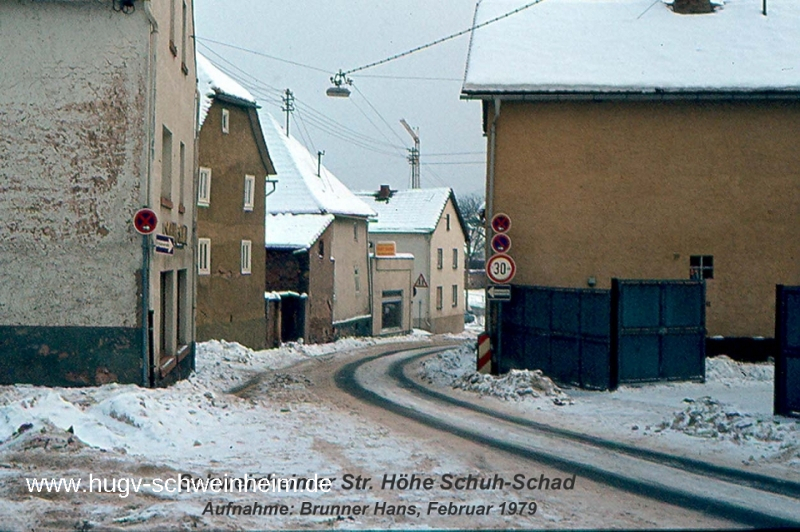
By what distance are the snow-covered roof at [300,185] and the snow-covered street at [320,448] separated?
23.7 m

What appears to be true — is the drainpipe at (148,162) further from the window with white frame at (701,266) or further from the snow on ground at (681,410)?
the window with white frame at (701,266)

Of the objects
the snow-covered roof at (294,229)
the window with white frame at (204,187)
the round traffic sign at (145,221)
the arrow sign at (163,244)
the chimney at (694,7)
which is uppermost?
the chimney at (694,7)

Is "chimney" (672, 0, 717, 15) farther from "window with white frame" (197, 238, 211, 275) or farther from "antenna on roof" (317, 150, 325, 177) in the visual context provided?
"antenna on roof" (317, 150, 325, 177)

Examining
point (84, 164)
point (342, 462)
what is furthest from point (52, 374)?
point (342, 462)

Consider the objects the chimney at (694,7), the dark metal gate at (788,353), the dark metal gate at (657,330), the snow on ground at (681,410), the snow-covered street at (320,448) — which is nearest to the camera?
the snow-covered street at (320,448)

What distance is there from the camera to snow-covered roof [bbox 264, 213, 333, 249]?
37.5 metres

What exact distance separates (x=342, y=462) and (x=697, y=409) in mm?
5493

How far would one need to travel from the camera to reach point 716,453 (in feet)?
34.1

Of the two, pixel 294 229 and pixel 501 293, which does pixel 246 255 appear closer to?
pixel 294 229

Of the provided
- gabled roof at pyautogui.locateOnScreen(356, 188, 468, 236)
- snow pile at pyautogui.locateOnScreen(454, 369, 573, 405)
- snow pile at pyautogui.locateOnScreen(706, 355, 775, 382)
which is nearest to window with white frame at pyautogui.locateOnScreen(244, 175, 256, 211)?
snow pile at pyautogui.locateOnScreen(454, 369, 573, 405)

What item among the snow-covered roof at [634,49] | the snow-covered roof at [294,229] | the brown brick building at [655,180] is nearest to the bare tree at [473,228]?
the snow-covered roof at [294,229]

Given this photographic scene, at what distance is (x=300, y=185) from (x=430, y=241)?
17.0 metres

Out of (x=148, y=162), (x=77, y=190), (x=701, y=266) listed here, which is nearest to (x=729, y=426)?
(x=701, y=266)

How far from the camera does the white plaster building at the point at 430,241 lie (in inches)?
2228
